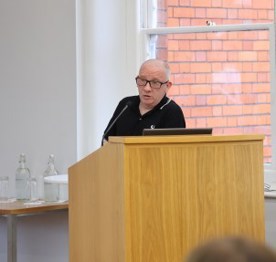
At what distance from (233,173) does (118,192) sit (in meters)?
0.42

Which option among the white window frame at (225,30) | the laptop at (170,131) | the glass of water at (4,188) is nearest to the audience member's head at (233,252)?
the laptop at (170,131)

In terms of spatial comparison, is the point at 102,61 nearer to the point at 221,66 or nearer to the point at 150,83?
the point at 221,66

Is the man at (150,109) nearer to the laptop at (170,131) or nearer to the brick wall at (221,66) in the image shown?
the laptop at (170,131)

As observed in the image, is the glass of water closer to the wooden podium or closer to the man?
the man

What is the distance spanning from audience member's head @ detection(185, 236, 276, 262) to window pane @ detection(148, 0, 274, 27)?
3.54 metres

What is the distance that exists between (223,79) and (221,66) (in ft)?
0.28

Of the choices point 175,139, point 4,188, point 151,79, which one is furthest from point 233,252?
point 4,188

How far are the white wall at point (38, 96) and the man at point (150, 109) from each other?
117 cm

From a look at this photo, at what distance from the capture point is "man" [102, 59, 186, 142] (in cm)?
294

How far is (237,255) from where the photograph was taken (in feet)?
1.95

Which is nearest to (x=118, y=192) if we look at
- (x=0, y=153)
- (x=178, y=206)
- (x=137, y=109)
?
(x=178, y=206)

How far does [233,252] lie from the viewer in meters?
Answer: 0.60

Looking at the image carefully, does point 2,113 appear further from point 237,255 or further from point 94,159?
point 237,255

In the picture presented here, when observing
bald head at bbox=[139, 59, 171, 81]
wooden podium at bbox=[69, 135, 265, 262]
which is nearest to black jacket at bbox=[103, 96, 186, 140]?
bald head at bbox=[139, 59, 171, 81]
